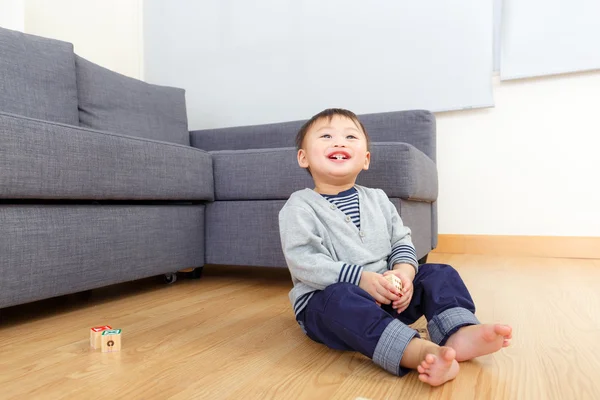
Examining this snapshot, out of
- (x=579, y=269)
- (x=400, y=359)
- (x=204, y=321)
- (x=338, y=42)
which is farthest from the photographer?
(x=338, y=42)

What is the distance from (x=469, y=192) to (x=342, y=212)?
1.69 m

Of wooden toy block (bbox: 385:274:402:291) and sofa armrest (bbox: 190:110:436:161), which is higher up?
sofa armrest (bbox: 190:110:436:161)

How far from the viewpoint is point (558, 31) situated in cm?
228

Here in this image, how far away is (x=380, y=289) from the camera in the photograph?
0.87 meters

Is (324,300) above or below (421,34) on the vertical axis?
below

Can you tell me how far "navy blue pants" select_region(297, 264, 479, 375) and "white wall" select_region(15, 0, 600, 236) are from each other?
1.65 m

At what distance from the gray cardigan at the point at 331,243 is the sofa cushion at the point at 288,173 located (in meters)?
0.43

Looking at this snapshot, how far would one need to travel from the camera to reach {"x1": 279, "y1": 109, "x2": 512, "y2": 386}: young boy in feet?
2.53

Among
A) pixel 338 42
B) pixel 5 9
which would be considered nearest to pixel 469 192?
pixel 338 42

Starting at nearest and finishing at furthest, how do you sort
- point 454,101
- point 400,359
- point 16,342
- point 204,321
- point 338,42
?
point 400,359, point 16,342, point 204,321, point 454,101, point 338,42

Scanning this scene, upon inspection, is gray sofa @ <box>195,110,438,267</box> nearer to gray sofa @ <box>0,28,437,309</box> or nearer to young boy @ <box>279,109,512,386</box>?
gray sofa @ <box>0,28,437,309</box>

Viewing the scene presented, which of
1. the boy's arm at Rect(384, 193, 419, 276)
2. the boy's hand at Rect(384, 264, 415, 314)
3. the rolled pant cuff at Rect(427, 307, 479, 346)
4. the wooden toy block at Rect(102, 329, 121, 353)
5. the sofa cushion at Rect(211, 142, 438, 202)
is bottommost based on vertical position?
the wooden toy block at Rect(102, 329, 121, 353)

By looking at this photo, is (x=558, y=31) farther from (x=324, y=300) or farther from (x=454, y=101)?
(x=324, y=300)

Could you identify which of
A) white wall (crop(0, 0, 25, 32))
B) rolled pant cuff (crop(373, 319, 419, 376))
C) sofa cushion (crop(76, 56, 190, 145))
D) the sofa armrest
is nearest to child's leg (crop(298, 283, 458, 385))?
rolled pant cuff (crop(373, 319, 419, 376))
